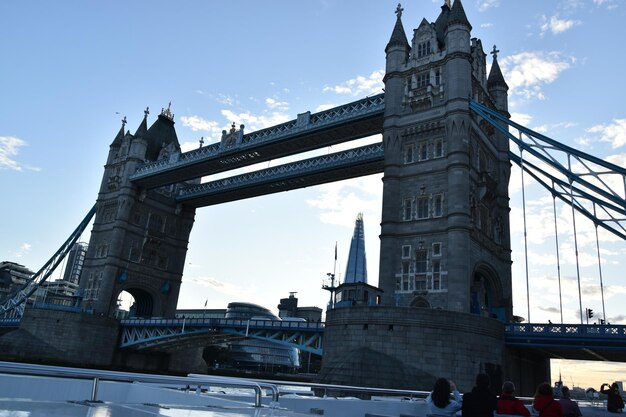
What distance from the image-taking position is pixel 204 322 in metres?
51.0

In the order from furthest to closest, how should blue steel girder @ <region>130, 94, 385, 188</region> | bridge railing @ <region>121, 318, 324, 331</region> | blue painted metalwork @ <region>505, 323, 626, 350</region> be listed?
blue steel girder @ <region>130, 94, 385, 188</region> → bridge railing @ <region>121, 318, 324, 331</region> → blue painted metalwork @ <region>505, 323, 626, 350</region>

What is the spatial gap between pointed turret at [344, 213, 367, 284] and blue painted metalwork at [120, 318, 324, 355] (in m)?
46.5

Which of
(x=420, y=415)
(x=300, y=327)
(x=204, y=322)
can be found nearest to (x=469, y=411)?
(x=420, y=415)

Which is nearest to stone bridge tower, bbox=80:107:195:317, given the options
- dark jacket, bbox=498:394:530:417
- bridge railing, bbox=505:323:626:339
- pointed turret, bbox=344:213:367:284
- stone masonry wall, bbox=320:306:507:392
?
stone masonry wall, bbox=320:306:507:392

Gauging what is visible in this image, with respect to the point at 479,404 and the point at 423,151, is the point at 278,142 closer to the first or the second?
the point at 423,151

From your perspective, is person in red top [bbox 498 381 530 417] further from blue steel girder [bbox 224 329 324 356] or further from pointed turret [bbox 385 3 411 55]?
pointed turret [bbox 385 3 411 55]

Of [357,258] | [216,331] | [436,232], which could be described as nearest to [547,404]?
[436,232]

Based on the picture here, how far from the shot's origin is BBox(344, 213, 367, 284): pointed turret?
100000mm

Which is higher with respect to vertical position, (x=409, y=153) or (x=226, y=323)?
(x=409, y=153)

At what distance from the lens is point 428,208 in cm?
3678

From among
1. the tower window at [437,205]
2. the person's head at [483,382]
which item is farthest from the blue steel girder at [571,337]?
the person's head at [483,382]

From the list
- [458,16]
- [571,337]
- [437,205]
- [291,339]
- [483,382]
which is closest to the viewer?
[483,382]

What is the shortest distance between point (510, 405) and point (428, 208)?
29247 mm

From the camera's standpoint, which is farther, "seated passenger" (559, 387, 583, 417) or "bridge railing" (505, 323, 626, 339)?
"bridge railing" (505, 323, 626, 339)
